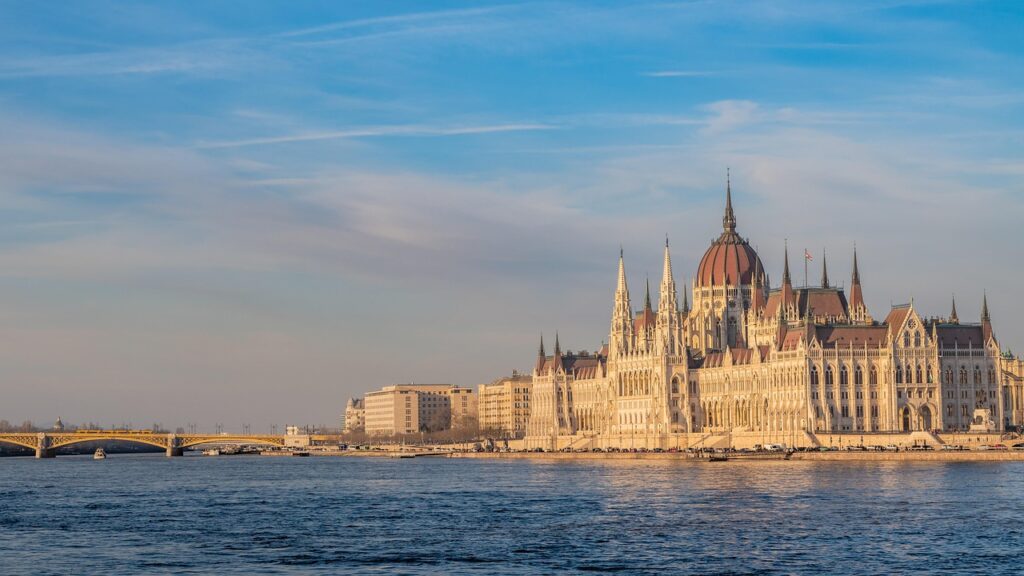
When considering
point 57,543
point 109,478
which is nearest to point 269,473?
point 109,478

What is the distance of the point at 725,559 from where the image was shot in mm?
77438

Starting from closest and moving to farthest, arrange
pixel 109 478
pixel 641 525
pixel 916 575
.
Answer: pixel 916 575 < pixel 641 525 < pixel 109 478

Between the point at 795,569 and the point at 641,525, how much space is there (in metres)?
22.6

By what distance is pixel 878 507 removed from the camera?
105750mm

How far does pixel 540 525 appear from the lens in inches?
3807

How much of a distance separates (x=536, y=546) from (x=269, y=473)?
112352mm

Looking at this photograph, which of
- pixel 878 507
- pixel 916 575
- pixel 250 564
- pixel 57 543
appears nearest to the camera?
pixel 916 575

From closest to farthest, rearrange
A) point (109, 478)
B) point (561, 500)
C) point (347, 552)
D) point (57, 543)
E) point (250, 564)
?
point (250, 564) < point (347, 552) < point (57, 543) < point (561, 500) < point (109, 478)

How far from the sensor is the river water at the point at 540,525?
76.4 metres

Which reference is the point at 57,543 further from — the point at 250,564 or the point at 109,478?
the point at 109,478

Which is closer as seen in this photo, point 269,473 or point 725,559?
point 725,559

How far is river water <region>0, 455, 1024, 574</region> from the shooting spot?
76375 mm

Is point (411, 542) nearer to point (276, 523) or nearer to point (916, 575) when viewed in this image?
point (276, 523)

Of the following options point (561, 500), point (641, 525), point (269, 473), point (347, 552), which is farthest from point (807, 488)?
point (269, 473)
